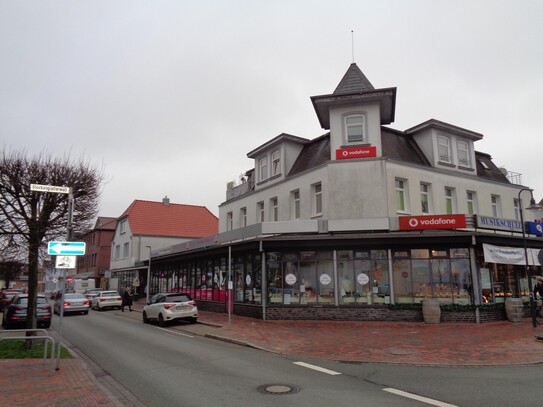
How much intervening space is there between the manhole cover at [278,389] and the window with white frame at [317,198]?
48.8ft

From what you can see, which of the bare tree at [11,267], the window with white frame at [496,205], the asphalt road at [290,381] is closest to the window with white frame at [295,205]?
the window with white frame at [496,205]

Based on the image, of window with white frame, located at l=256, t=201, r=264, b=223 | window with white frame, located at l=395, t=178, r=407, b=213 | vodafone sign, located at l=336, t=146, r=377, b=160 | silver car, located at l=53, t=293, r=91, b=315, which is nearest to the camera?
vodafone sign, located at l=336, t=146, r=377, b=160

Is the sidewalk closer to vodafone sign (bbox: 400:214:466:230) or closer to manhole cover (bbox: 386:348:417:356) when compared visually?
manhole cover (bbox: 386:348:417:356)

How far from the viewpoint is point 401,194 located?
72.1ft

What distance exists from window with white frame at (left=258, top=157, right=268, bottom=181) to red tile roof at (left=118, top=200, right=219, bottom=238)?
857 inches

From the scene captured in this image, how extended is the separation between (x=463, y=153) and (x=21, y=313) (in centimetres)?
2421

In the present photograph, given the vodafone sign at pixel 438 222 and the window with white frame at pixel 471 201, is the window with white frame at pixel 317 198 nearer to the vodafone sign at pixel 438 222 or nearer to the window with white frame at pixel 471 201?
the vodafone sign at pixel 438 222

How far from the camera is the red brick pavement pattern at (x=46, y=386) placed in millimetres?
6938

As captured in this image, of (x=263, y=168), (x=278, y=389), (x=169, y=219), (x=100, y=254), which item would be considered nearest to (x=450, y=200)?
(x=263, y=168)

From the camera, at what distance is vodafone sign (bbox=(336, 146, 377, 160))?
21172 millimetres

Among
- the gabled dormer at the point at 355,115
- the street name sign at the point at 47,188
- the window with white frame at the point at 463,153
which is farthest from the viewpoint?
the window with white frame at the point at 463,153

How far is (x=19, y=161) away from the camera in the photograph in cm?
1321

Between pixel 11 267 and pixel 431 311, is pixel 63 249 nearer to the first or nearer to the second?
pixel 431 311

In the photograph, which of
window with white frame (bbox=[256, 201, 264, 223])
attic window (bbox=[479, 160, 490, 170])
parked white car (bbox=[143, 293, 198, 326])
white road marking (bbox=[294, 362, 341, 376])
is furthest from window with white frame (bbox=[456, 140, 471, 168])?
white road marking (bbox=[294, 362, 341, 376])
